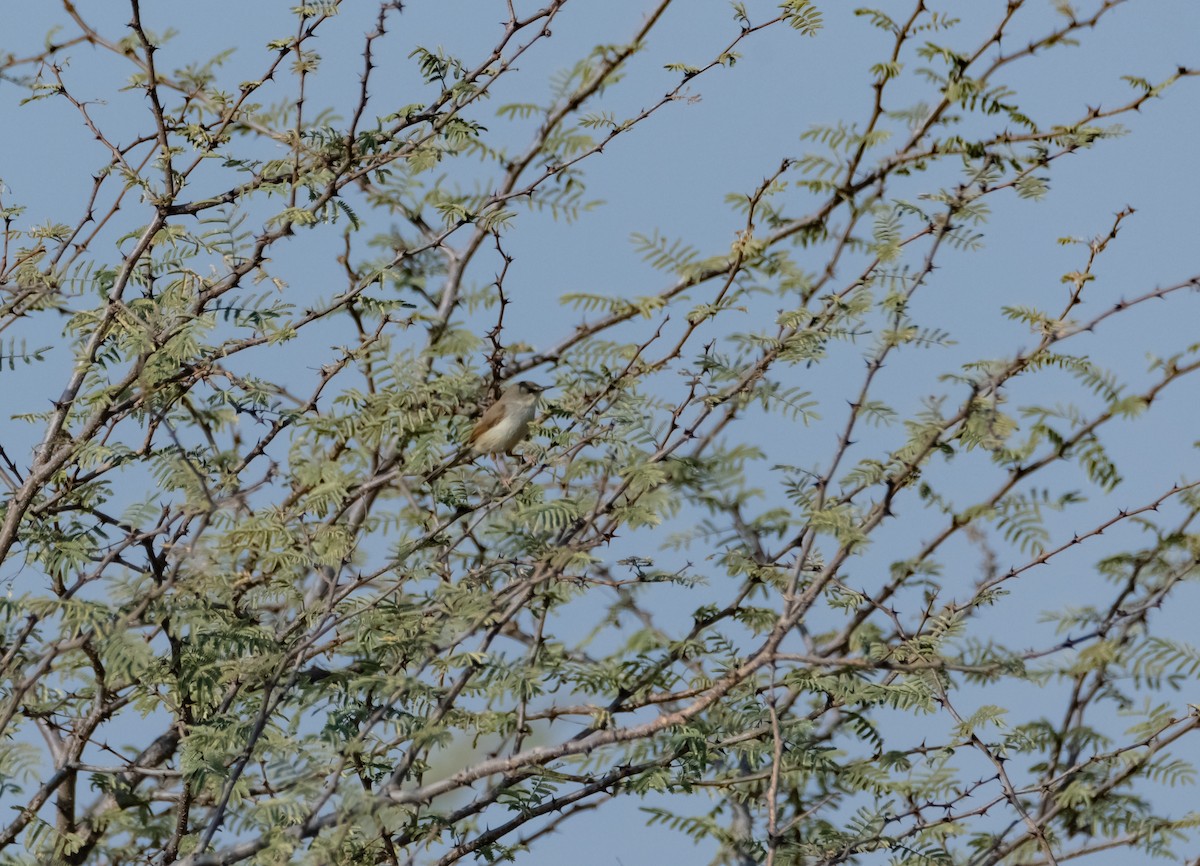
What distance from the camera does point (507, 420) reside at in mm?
6859

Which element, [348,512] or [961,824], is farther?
[348,512]

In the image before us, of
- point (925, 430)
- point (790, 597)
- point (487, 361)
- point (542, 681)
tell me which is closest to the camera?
point (790, 597)

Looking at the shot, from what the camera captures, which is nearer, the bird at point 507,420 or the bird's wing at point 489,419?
the bird's wing at point 489,419

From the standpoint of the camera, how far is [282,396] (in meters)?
5.91

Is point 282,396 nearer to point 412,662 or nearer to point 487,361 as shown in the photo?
point 487,361

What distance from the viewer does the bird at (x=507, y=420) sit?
630 cm

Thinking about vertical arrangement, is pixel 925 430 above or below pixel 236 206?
below

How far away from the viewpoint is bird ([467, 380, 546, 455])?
20.7ft

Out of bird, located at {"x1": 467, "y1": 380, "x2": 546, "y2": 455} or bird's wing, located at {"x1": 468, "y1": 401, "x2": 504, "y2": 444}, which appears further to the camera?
bird, located at {"x1": 467, "y1": 380, "x2": 546, "y2": 455}

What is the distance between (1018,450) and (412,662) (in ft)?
6.84

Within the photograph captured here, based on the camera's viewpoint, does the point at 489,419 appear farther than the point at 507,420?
No

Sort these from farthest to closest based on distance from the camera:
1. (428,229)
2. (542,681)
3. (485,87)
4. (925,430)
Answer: (428,229), (485,87), (542,681), (925,430)

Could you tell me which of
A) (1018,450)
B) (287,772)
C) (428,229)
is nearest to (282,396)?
(428,229)

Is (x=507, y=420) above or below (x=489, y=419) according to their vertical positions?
above
